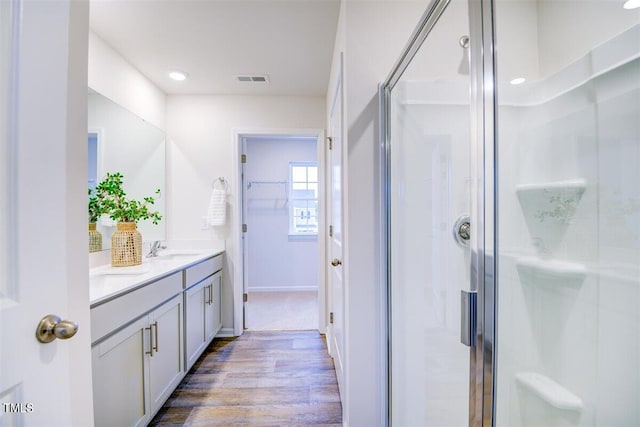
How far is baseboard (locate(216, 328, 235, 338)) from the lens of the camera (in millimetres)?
2879

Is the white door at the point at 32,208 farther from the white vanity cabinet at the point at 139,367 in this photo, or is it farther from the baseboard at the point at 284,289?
the baseboard at the point at 284,289

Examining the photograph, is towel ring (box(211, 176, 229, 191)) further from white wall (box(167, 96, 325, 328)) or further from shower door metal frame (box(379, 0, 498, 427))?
shower door metal frame (box(379, 0, 498, 427))

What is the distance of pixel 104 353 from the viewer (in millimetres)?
1287

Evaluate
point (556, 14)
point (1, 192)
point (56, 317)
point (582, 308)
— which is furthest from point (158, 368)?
point (556, 14)

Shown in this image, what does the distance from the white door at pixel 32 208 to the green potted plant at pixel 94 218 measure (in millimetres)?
1496

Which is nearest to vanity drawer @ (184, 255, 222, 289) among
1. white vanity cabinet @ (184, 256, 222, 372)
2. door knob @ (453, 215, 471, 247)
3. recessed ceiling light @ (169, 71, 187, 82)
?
white vanity cabinet @ (184, 256, 222, 372)

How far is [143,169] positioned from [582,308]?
2.98m

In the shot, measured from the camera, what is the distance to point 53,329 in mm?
635

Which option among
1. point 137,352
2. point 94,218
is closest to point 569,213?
point 137,352

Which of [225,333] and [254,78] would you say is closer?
[254,78]

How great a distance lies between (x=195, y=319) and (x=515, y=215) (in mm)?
2214

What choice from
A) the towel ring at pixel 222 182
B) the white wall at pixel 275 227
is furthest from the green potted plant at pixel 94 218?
the white wall at pixel 275 227

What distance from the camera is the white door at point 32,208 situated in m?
0.57

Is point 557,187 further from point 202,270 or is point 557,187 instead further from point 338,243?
point 202,270
